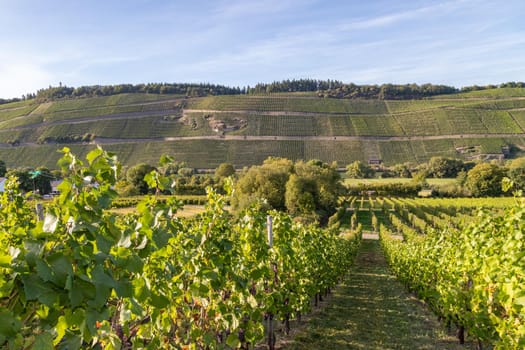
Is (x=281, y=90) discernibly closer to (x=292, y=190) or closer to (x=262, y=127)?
(x=262, y=127)

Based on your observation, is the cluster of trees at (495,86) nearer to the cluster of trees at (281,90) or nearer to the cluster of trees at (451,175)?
the cluster of trees at (281,90)

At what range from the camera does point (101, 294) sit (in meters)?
1.51

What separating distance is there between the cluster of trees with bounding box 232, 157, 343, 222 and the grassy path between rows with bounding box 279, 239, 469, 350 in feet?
73.2

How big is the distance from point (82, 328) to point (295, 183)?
3859 centimetres

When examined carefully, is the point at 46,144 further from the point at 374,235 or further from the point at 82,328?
the point at 82,328

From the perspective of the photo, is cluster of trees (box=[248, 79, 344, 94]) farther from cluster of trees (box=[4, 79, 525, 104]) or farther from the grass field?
the grass field

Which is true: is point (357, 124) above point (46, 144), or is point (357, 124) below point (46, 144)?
above

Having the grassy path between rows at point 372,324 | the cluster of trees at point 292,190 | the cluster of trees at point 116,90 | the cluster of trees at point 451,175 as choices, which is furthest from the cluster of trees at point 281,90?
the grassy path between rows at point 372,324

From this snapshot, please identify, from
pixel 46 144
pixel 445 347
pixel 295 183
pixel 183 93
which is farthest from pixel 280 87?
pixel 445 347

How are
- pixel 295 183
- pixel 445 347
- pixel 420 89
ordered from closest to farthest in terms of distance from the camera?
pixel 445 347, pixel 295 183, pixel 420 89

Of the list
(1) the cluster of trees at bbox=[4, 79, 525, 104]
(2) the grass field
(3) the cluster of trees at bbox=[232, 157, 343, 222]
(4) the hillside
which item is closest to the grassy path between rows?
(3) the cluster of trees at bbox=[232, 157, 343, 222]

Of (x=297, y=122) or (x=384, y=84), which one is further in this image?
(x=384, y=84)

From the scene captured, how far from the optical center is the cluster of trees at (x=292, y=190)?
3925 cm

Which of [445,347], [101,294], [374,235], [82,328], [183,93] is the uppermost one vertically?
[183,93]
